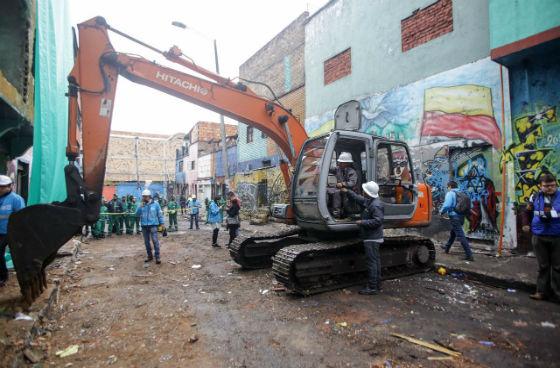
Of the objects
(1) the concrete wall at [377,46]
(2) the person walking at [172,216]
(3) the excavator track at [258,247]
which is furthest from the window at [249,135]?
(3) the excavator track at [258,247]

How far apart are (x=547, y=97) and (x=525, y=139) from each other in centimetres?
99

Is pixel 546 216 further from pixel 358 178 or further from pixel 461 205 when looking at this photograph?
pixel 358 178

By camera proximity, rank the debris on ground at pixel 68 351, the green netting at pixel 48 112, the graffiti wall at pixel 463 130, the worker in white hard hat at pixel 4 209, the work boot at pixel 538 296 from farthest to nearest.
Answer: the graffiti wall at pixel 463 130 → the green netting at pixel 48 112 → the work boot at pixel 538 296 → the worker in white hard hat at pixel 4 209 → the debris on ground at pixel 68 351

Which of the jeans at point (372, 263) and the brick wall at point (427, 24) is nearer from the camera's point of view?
the jeans at point (372, 263)

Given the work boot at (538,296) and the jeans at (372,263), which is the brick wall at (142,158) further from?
the work boot at (538,296)

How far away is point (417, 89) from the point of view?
9719mm

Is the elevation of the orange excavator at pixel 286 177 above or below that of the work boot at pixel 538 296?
above

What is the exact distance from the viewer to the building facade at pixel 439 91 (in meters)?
7.94

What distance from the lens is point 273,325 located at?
4.00m

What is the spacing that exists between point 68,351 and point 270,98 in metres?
16.2

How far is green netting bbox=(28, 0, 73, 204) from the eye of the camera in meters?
5.24

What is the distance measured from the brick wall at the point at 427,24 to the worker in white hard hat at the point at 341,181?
6453 mm

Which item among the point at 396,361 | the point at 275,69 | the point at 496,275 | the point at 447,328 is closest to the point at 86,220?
the point at 396,361

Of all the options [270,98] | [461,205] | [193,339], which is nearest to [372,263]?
[193,339]
